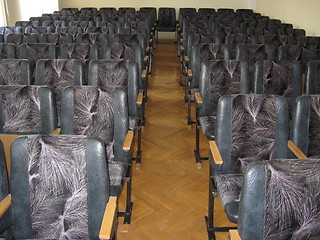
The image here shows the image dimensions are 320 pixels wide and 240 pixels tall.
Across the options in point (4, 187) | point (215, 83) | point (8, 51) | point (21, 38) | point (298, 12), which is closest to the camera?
point (4, 187)

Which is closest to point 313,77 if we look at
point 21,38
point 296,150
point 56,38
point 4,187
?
point 296,150

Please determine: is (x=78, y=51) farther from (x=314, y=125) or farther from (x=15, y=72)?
(x=314, y=125)

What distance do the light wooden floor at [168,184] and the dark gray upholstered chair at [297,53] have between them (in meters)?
1.45

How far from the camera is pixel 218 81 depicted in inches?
134

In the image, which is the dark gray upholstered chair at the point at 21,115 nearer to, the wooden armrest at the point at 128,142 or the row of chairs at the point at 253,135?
the wooden armrest at the point at 128,142

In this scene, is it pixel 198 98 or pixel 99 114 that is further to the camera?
pixel 198 98

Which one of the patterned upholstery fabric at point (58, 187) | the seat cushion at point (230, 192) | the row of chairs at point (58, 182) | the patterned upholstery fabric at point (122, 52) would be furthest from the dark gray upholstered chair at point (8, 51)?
the seat cushion at point (230, 192)

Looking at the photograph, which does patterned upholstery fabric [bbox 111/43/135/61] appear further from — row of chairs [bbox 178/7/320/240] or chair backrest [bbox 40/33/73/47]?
chair backrest [bbox 40/33/73/47]

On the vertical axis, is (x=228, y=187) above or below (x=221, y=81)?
below

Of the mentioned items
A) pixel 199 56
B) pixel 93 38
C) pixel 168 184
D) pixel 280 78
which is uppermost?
pixel 93 38

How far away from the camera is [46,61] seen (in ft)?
11.7

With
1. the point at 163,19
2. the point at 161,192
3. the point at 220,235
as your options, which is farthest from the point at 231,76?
the point at 163,19

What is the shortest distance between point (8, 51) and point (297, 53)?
3.62 meters

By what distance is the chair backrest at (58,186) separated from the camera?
1.76 metres
